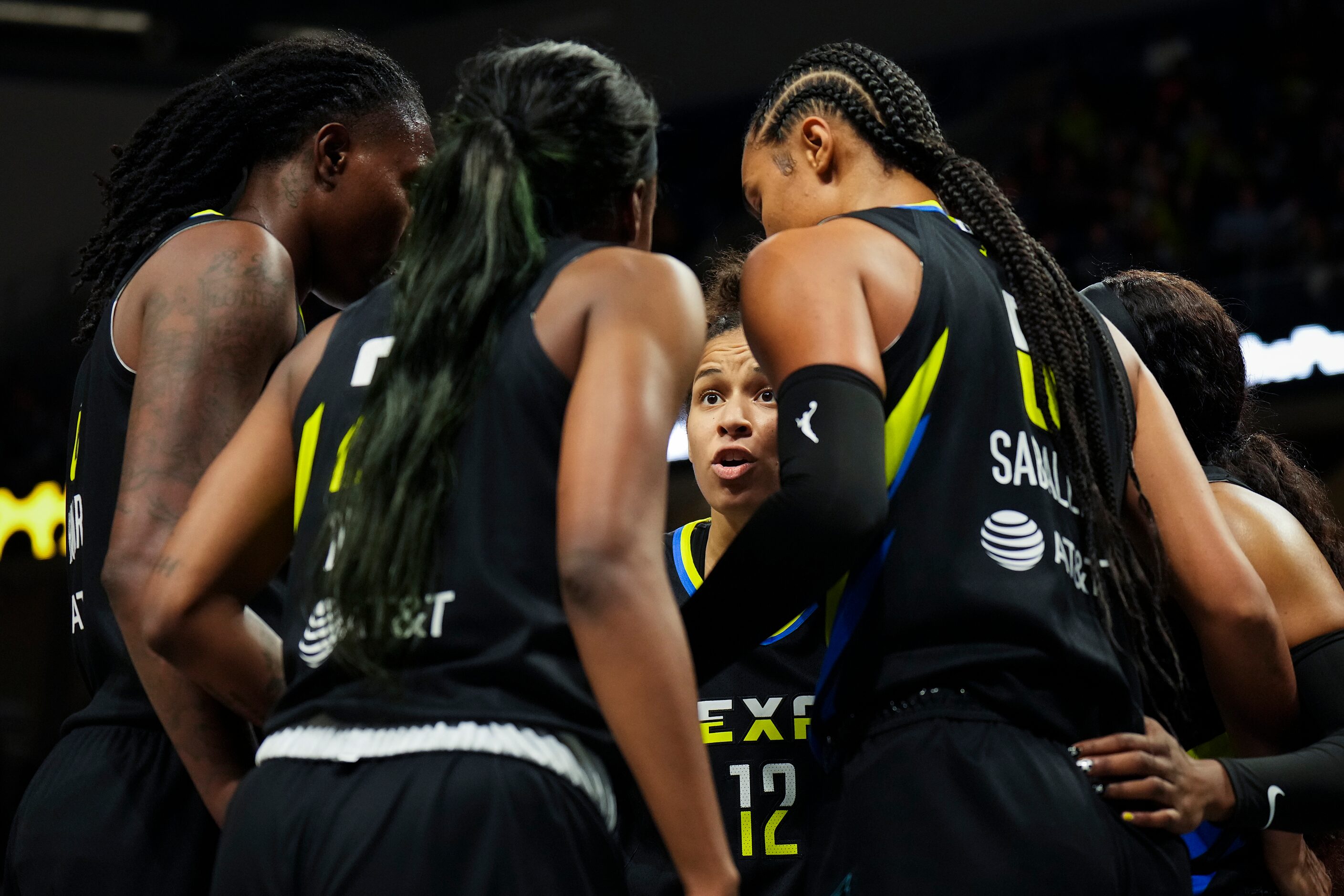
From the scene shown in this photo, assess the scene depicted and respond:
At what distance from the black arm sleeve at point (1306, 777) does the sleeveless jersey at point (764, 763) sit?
0.75 metres

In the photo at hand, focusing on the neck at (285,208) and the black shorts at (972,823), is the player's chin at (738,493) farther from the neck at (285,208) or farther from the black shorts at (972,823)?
the black shorts at (972,823)

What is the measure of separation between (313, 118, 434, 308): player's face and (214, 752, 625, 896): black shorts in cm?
113

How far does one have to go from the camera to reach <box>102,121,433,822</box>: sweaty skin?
1.95m

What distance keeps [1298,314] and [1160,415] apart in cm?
758

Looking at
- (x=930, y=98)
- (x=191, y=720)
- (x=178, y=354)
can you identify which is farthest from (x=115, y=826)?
(x=930, y=98)

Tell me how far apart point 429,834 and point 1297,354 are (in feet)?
29.2

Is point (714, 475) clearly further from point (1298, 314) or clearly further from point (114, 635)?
point (1298, 314)

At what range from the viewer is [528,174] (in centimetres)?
178

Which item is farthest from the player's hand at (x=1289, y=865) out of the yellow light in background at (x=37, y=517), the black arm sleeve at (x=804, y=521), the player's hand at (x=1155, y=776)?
the yellow light in background at (x=37, y=517)

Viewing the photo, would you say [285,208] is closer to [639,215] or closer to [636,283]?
[639,215]

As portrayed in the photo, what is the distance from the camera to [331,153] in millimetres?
2441

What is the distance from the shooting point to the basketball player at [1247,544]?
6.99 feet

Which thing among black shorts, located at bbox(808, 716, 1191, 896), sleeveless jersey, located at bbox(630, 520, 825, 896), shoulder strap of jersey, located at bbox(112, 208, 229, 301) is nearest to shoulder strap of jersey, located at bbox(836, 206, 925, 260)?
black shorts, located at bbox(808, 716, 1191, 896)

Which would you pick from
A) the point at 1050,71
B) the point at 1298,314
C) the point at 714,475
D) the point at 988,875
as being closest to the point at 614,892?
the point at 988,875
